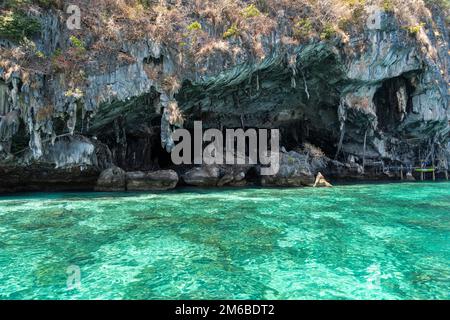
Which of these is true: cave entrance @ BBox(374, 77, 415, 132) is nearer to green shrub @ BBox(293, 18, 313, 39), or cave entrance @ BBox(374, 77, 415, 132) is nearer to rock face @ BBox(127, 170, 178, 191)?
green shrub @ BBox(293, 18, 313, 39)

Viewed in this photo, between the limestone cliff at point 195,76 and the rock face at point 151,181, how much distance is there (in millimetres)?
1963

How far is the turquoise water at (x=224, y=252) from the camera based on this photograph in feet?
18.2

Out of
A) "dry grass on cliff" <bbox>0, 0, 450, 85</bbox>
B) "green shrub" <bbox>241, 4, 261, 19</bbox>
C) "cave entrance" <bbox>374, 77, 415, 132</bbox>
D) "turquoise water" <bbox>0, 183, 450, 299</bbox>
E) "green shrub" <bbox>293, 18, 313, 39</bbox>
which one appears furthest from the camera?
"cave entrance" <bbox>374, 77, 415, 132</bbox>

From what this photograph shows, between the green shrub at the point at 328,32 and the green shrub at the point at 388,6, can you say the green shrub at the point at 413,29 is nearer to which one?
the green shrub at the point at 388,6

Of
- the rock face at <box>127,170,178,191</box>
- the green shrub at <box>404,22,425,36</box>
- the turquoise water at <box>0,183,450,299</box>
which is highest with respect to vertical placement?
the green shrub at <box>404,22,425,36</box>

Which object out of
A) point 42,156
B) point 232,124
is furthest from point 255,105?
point 42,156

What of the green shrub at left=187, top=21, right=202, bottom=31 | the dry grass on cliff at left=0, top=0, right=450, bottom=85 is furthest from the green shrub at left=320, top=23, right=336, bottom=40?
the green shrub at left=187, top=21, right=202, bottom=31

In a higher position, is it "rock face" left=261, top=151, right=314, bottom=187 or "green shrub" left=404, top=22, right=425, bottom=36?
"green shrub" left=404, top=22, right=425, bottom=36

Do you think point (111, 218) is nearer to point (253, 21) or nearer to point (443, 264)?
point (443, 264)

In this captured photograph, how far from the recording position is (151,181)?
20.9 metres

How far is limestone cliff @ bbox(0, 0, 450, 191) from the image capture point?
52.2 ft

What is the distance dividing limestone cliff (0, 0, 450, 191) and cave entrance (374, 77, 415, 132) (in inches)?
4.0

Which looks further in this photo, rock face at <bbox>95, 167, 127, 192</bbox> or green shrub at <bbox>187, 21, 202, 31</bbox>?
rock face at <bbox>95, 167, 127, 192</bbox>
